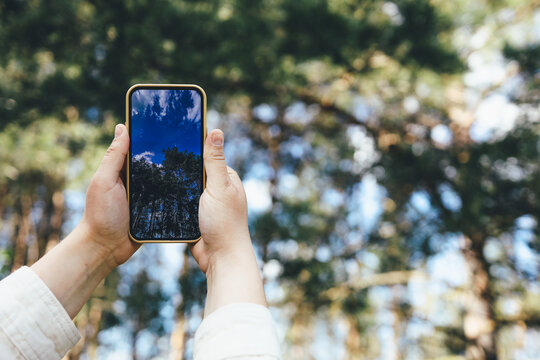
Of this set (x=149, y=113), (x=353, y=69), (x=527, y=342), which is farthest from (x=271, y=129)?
(x=149, y=113)

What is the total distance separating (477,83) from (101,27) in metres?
3.23

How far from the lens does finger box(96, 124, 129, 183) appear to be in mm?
939

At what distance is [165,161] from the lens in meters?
0.99

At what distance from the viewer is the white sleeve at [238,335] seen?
563 millimetres

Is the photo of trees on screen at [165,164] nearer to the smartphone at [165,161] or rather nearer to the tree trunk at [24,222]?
the smartphone at [165,161]

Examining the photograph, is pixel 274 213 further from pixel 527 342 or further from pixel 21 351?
pixel 527 342

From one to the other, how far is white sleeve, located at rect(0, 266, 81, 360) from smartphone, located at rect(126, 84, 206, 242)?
0.88ft

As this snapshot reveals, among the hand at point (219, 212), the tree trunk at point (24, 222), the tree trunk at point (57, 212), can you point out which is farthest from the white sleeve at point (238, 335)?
the tree trunk at point (24, 222)

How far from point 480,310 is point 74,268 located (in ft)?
11.5

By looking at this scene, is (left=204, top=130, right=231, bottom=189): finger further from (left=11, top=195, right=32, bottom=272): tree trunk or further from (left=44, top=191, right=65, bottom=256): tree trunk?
(left=11, top=195, right=32, bottom=272): tree trunk

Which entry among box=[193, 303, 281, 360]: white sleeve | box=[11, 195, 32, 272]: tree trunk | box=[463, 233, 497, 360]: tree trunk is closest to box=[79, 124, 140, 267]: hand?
box=[193, 303, 281, 360]: white sleeve

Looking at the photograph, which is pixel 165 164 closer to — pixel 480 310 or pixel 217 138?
pixel 217 138

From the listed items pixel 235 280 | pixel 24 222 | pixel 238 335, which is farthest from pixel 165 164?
pixel 24 222

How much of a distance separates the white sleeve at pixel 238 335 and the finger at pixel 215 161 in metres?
0.35
